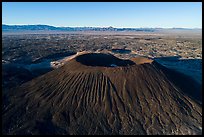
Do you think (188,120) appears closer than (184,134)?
No

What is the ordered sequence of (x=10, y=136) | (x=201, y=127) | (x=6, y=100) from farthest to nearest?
(x=6, y=100) < (x=201, y=127) < (x=10, y=136)

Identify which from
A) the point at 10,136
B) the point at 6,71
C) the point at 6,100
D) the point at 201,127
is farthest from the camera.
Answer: the point at 6,71

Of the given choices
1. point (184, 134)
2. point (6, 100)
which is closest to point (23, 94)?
point (6, 100)

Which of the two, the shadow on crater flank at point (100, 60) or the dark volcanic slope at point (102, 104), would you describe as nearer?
the dark volcanic slope at point (102, 104)

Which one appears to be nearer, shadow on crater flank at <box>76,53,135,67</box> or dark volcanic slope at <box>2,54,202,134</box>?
dark volcanic slope at <box>2,54,202,134</box>

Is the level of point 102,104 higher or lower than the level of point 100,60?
lower

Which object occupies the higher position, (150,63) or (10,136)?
(150,63)

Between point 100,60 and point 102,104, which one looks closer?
point 102,104

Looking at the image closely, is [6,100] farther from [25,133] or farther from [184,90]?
[184,90]
